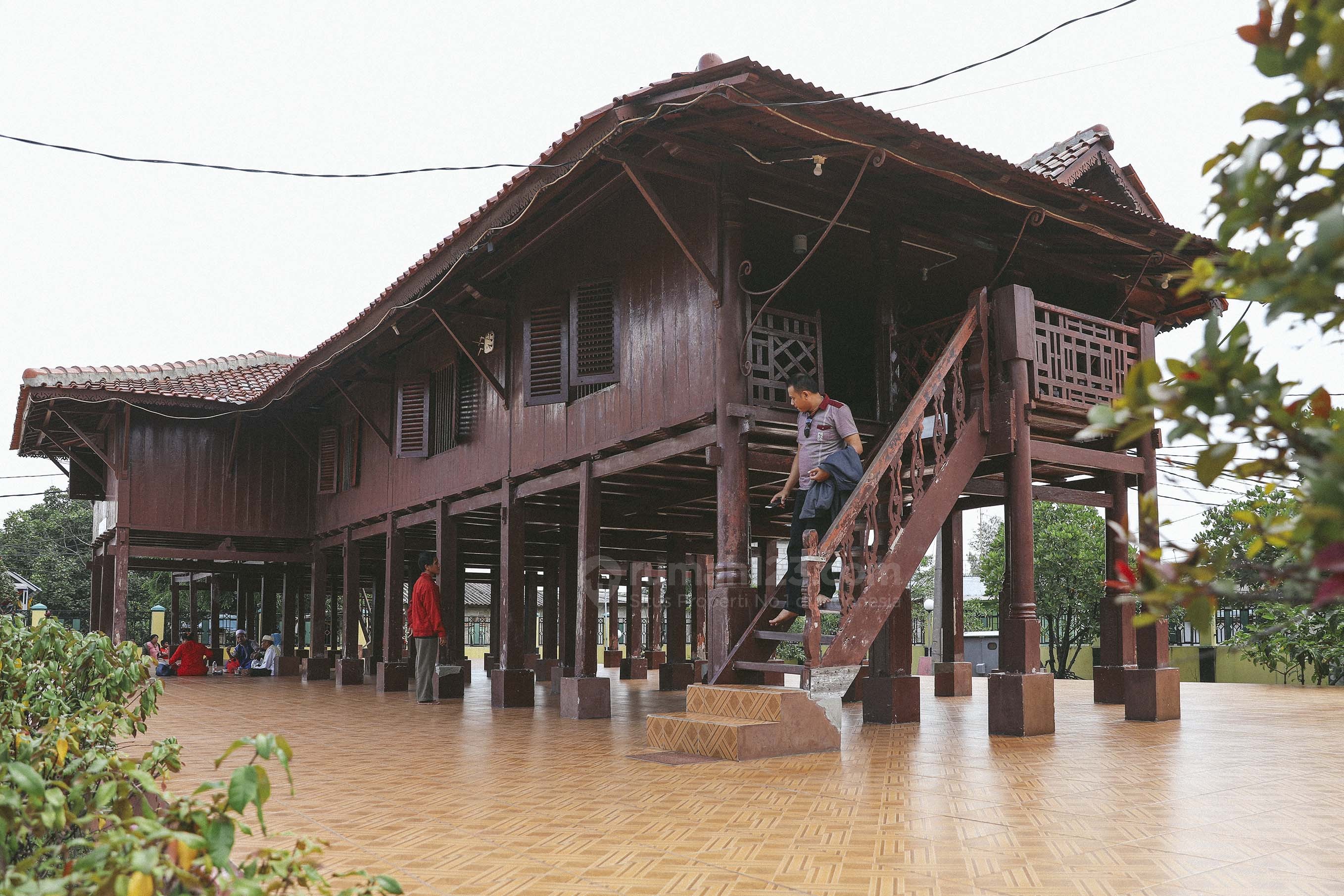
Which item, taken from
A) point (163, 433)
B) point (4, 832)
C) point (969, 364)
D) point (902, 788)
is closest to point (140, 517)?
point (163, 433)

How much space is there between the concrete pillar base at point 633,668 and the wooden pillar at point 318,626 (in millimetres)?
5607

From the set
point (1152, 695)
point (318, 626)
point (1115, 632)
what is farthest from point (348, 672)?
point (1152, 695)

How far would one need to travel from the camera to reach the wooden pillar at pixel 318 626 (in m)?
19.9

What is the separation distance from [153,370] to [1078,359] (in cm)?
1525

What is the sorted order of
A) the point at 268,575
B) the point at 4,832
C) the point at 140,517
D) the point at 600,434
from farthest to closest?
1. the point at 268,575
2. the point at 140,517
3. the point at 600,434
4. the point at 4,832

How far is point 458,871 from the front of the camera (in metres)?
4.10

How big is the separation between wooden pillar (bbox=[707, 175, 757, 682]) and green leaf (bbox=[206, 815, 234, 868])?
643 centimetres

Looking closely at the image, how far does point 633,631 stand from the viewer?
2084 centimetres

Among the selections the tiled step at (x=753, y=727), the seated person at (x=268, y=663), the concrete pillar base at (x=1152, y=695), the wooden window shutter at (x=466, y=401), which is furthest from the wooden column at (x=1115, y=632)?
the seated person at (x=268, y=663)

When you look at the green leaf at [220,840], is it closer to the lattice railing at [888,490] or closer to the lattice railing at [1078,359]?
the lattice railing at [888,490]

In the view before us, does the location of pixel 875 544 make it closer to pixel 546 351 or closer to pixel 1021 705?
pixel 1021 705

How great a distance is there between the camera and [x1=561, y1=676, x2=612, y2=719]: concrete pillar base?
35.8 feet

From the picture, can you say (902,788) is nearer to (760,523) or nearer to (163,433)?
(760,523)

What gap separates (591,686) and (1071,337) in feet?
18.5
